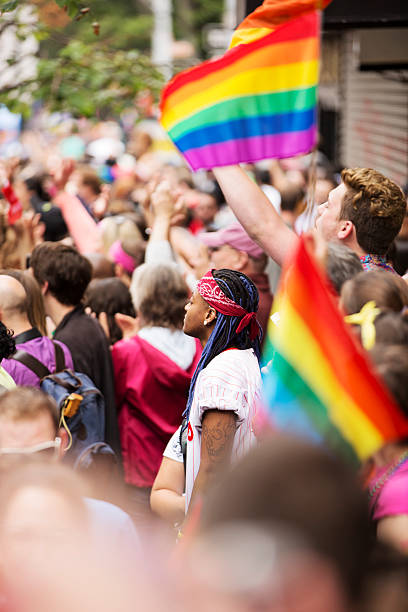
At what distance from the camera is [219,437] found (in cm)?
332

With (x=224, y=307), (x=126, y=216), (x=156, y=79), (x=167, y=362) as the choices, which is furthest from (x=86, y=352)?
(x=156, y=79)

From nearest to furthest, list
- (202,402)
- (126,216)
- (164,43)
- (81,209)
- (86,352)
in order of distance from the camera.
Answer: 1. (202,402)
2. (86,352)
3. (81,209)
4. (126,216)
5. (164,43)

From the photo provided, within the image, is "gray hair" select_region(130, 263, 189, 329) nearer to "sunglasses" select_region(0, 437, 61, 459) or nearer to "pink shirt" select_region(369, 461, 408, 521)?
"sunglasses" select_region(0, 437, 61, 459)

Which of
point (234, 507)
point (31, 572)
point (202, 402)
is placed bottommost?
point (202, 402)

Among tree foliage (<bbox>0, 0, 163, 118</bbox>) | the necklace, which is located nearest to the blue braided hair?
the necklace

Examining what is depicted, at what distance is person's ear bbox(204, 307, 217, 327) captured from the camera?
3.71 metres

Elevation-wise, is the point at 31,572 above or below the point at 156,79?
above

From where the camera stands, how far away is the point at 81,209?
777 centimetres

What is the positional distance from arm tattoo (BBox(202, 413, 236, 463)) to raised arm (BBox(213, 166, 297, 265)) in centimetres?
79

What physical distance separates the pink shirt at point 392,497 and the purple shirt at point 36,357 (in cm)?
233

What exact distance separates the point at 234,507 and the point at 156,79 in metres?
8.99

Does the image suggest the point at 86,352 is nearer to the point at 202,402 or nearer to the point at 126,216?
the point at 202,402

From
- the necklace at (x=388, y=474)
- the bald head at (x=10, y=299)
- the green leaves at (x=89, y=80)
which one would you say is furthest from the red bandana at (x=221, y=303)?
the green leaves at (x=89, y=80)

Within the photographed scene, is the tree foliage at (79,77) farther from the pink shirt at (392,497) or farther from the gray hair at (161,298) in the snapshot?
the pink shirt at (392,497)
